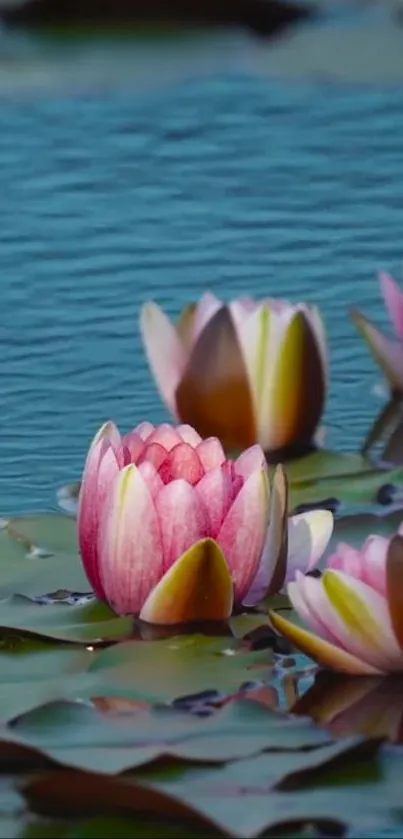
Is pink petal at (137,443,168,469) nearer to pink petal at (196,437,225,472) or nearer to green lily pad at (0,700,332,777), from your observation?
pink petal at (196,437,225,472)

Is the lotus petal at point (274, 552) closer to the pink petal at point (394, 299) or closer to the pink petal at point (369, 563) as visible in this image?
the pink petal at point (369, 563)

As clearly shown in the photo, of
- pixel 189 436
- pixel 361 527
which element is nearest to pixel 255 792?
pixel 189 436

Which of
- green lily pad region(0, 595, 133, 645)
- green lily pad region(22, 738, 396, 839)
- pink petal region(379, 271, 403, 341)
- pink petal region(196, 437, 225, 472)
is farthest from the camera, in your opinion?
pink petal region(379, 271, 403, 341)

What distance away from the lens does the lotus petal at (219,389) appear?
2189mm

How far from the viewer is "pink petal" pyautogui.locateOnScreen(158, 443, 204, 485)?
1773 millimetres

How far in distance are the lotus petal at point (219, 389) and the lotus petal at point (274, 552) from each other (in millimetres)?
418

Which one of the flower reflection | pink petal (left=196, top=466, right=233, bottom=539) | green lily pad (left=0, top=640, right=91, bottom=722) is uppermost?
pink petal (left=196, top=466, right=233, bottom=539)

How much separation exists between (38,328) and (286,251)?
1.38ft

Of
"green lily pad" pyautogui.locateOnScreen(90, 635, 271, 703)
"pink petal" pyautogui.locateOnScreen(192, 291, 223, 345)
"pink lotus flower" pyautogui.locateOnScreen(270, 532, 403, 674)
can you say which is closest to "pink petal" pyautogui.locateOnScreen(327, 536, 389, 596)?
"pink lotus flower" pyautogui.locateOnScreen(270, 532, 403, 674)

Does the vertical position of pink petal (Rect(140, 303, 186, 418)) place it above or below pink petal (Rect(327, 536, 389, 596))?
above

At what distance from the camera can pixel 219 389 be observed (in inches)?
86.7

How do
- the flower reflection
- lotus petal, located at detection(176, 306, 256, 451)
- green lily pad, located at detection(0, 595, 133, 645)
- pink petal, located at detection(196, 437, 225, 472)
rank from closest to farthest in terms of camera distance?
1. the flower reflection
2. green lily pad, located at detection(0, 595, 133, 645)
3. pink petal, located at detection(196, 437, 225, 472)
4. lotus petal, located at detection(176, 306, 256, 451)

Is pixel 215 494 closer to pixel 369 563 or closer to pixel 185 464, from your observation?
pixel 185 464

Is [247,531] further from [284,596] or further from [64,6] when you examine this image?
[64,6]
